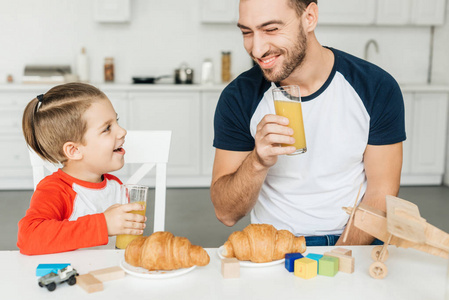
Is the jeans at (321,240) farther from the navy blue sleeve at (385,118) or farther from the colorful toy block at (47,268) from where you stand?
the colorful toy block at (47,268)

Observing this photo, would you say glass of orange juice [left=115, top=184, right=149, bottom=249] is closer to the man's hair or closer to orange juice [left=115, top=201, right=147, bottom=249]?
orange juice [left=115, top=201, right=147, bottom=249]

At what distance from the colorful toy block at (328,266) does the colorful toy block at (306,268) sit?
2cm

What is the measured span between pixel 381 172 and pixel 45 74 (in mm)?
3823

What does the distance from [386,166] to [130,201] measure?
2.66 ft

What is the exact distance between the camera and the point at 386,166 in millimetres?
1528

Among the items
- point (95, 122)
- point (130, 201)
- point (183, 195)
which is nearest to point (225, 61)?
point (183, 195)

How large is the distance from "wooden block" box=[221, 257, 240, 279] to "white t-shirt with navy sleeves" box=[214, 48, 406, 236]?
0.61 meters

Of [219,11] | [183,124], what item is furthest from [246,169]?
[219,11]

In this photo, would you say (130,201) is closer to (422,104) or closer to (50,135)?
(50,135)

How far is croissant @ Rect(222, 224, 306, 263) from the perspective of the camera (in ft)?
3.34

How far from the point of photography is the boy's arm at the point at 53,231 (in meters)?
1.12

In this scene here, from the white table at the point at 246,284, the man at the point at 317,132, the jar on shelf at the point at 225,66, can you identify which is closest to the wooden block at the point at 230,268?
the white table at the point at 246,284

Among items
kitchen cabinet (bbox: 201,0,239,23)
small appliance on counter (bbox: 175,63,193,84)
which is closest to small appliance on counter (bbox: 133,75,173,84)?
small appliance on counter (bbox: 175,63,193,84)

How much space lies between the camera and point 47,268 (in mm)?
972
